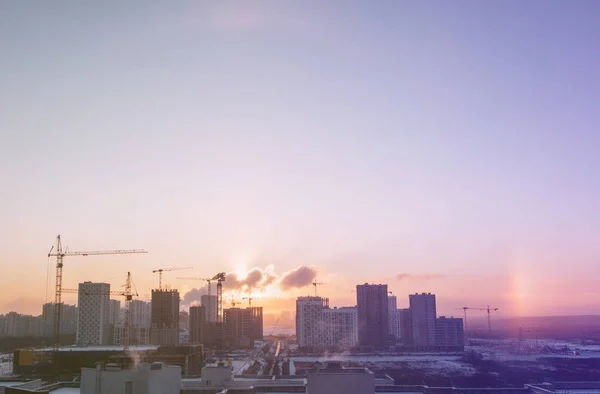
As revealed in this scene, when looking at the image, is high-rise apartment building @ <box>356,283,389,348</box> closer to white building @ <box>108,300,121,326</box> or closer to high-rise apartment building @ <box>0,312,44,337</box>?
white building @ <box>108,300,121,326</box>

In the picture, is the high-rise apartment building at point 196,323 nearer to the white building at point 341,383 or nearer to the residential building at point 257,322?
the residential building at point 257,322

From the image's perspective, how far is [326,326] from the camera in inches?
3787

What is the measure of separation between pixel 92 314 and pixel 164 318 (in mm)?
12661

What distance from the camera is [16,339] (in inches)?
3393

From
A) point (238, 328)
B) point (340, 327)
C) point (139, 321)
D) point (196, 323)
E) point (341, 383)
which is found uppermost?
point (341, 383)

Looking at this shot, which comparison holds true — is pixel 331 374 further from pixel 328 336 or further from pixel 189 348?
pixel 328 336

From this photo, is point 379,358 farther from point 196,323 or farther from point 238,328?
point 238,328

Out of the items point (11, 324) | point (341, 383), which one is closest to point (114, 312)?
A: point (11, 324)

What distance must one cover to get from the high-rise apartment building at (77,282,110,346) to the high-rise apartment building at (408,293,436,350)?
53587 mm

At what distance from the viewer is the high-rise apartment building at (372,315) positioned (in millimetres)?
97188

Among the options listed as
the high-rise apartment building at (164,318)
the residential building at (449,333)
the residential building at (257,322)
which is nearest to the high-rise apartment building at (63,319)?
the high-rise apartment building at (164,318)

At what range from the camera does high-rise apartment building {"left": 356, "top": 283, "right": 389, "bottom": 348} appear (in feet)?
319

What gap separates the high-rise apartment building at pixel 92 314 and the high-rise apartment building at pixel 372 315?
144 feet

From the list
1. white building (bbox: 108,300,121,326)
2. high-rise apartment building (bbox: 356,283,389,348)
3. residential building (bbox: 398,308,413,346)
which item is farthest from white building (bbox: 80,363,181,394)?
residential building (bbox: 398,308,413,346)
